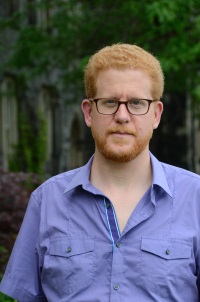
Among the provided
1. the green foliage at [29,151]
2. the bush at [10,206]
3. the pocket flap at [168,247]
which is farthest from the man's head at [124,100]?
the green foliage at [29,151]

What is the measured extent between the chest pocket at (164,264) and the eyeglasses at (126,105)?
46 cm

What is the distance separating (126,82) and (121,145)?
0.74ft

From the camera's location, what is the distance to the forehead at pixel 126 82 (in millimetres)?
3656

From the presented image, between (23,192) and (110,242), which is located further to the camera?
(23,192)

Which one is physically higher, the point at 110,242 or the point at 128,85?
the point at 128,85

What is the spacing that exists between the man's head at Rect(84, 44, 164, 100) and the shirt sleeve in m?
0.52

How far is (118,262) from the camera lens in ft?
11.7

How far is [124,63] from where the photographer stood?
3.66 metres

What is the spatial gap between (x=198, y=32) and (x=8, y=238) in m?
5.66

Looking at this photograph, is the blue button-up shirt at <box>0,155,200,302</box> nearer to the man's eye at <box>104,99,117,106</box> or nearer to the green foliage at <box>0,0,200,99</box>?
the man's eye at <box>104,99,117,106</box>

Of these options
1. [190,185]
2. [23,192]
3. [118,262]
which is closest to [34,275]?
[118,262]

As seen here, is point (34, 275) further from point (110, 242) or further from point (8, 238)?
point (8, 238)

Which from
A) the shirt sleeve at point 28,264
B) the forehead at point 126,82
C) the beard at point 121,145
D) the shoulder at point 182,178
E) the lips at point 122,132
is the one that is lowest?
the shirt sleeve at point 28,264

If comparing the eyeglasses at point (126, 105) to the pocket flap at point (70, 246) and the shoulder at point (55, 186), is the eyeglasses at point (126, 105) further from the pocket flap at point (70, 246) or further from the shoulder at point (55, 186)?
the pocket flap at point (70, 246)
